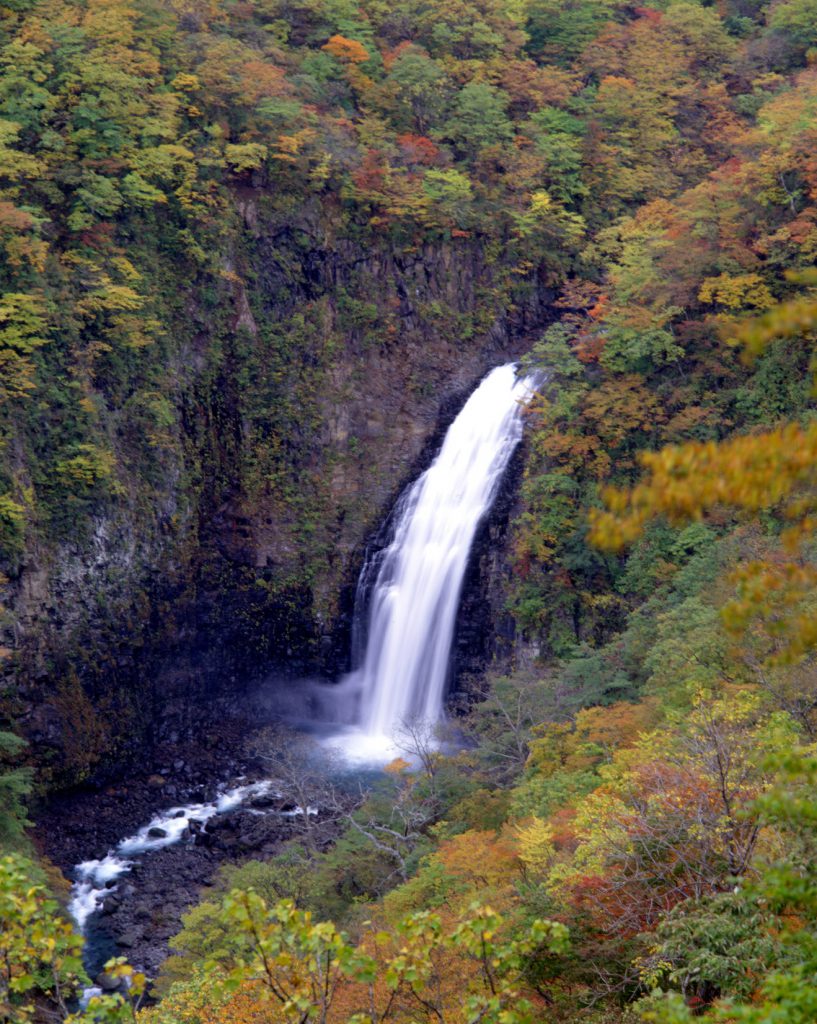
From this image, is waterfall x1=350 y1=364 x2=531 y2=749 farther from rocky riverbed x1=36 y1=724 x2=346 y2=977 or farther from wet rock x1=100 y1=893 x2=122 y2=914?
wet rock x1=100 y1=893 x2=122 y2=914

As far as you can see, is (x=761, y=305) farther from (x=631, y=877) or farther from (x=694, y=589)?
(x=631, y=877)

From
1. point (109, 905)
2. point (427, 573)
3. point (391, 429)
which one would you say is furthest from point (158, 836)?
point (391, 429)

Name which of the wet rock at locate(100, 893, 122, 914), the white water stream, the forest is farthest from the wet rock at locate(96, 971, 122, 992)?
the white water stream

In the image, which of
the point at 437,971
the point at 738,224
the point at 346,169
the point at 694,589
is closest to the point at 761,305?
the point at 738,224

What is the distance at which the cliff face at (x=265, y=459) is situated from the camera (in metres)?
22.3

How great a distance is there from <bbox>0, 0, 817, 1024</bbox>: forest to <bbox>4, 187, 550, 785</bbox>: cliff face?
9cm

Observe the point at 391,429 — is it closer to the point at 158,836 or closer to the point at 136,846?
the point at 158,836

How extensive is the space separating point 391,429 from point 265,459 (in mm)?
3642

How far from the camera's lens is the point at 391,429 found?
2666 cm

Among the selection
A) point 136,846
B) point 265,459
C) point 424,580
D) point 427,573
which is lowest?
point 136,846

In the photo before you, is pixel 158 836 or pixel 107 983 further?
pixel 158 836

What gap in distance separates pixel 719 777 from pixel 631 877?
1286 mm

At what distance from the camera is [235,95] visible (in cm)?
2492

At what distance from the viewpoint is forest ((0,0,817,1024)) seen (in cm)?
1170
